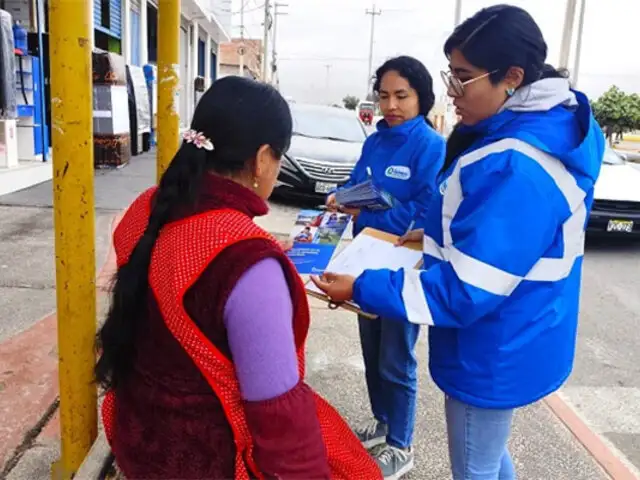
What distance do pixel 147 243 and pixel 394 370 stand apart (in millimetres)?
1555

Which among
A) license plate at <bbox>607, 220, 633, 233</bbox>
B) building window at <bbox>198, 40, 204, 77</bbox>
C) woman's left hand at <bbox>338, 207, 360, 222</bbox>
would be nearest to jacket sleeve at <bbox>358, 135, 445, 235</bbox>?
woman's left hand at <bbox>338, 207, 360, 222</bbox>

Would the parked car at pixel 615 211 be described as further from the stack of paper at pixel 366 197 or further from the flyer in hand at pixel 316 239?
the flyer in hand at pixel 316 239

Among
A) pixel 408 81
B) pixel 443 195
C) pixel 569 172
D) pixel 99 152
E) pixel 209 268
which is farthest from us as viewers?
pixel 99 152

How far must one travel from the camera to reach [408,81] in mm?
2629

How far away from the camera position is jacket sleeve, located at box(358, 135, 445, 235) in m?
2.56

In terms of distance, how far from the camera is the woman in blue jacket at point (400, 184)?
101 inches

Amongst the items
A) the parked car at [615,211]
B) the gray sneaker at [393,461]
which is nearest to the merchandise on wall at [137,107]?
the parked car at [615,211]

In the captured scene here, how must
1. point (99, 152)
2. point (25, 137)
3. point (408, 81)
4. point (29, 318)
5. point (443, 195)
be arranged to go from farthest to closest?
point (99, 152) → point (25, 137) → point (29, 318) → point (408, 81) → point (443, 195)

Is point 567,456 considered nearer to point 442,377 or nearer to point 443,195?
point 442,377

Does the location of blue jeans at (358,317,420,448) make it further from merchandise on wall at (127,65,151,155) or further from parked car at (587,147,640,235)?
merchandise on wall at (127,65,151,155)

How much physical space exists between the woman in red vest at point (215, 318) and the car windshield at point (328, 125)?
30.4ft

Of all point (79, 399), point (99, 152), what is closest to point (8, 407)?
point (79, 399)

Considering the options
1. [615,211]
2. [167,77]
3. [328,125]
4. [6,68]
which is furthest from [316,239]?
[328,125]

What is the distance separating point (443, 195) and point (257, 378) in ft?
2.66
